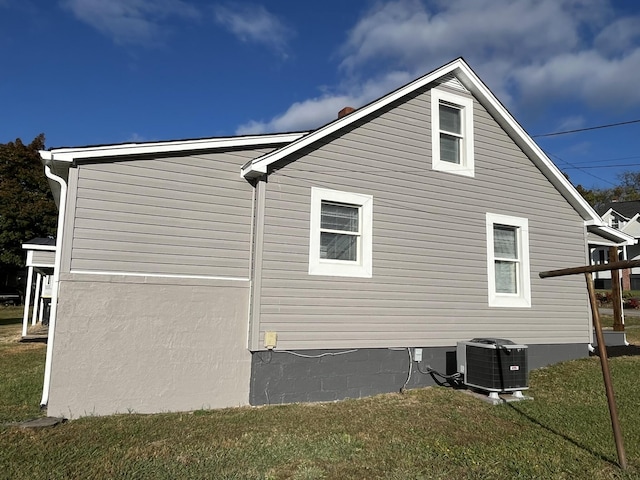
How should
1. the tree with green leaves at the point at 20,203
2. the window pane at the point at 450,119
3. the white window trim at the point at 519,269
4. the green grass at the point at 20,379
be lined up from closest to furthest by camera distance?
the green grass at the point at 20,379, the white window trim at the point at 519,269, the window pane at the point at 450,119, the tree with green leaves at the point at 20,203

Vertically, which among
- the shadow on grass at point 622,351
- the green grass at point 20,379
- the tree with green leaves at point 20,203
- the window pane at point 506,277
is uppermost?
the tree with green leaves at point 20,203

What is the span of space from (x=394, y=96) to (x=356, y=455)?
598cm

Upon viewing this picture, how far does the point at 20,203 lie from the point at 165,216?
3297 centimetres

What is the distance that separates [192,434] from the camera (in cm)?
553

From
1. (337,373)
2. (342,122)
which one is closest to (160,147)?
(342,122)

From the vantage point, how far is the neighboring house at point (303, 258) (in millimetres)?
6438

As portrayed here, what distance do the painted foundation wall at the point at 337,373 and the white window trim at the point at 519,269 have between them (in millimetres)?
1539

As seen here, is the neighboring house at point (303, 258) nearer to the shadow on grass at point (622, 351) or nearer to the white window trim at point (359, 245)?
the white window trim at point (359, 245)

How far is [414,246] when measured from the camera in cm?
844

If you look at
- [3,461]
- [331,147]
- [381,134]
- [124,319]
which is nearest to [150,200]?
[124,319]

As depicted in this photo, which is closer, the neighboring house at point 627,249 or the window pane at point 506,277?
the window pane at point 506,277

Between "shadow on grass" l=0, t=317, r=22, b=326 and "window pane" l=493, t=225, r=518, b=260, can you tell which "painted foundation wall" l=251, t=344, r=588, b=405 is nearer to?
"window pane" l=493, t=225, r=518, b=260

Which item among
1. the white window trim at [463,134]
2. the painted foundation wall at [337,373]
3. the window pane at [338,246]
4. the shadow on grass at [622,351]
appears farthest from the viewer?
the shadow on grass at [622,351]

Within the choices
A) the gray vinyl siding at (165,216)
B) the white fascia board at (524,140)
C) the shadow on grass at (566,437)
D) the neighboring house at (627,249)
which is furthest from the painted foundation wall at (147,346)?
the neighboring house at (627,249)
